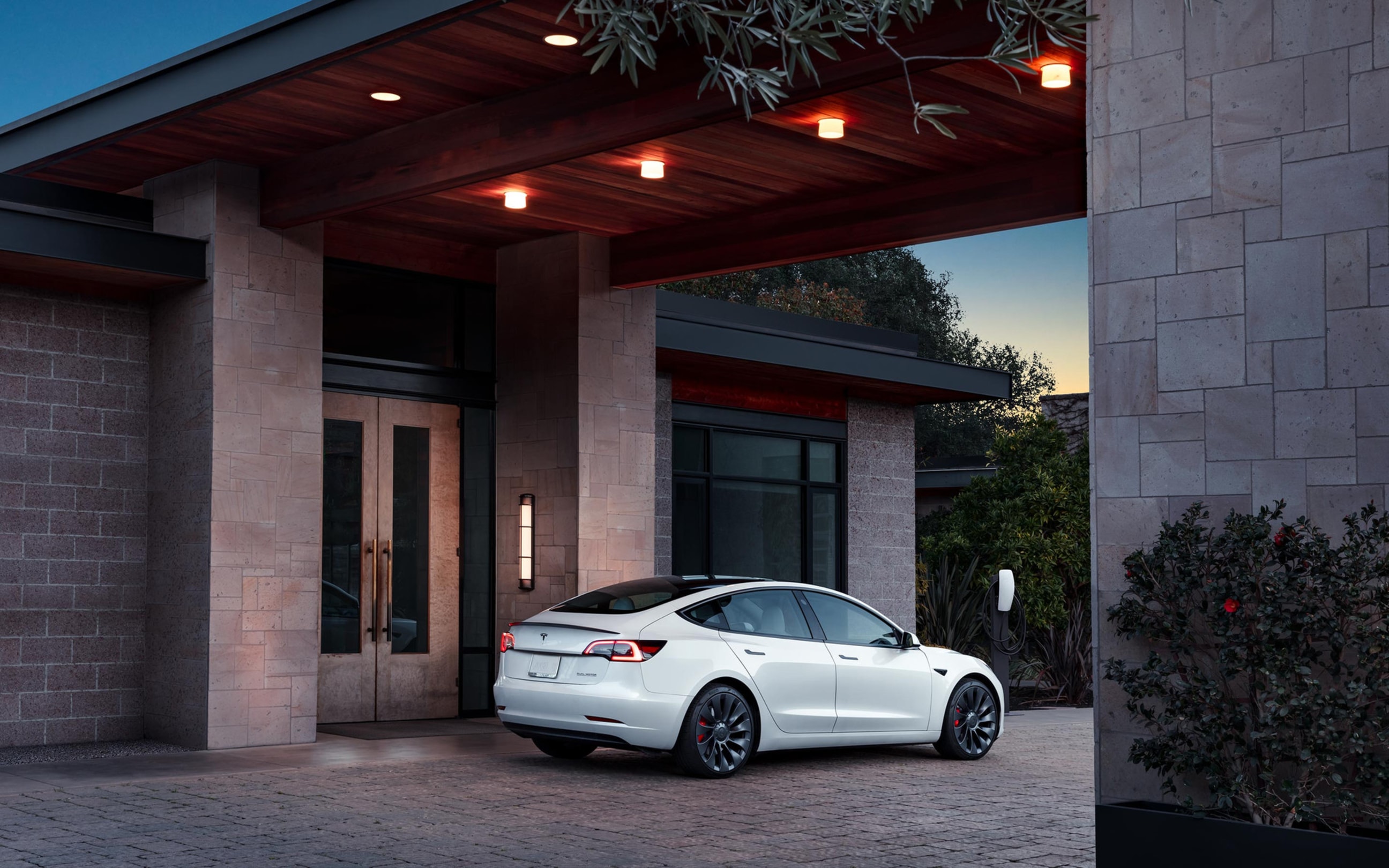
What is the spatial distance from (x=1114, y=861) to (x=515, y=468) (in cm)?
883

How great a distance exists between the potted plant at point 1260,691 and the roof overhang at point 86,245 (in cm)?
807

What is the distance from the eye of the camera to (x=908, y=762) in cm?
1099

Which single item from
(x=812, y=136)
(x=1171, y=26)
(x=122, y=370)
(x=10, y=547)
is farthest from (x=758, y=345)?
(x=1171, y=26)

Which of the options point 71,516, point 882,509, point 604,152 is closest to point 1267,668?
point 604,152

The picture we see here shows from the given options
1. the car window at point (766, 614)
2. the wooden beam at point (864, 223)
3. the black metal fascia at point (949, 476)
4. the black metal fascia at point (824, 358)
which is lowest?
the car window at point (766, 614)

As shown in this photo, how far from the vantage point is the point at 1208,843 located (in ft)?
17.9

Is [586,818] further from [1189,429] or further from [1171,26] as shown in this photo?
[1171,26]

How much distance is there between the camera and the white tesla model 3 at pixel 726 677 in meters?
9.47

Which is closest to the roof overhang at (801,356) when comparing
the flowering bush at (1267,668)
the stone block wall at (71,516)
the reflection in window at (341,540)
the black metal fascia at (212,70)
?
the reflection in window at (341,540)

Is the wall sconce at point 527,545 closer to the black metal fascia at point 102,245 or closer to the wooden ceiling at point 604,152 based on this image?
the wooden ceiling at point 604,152

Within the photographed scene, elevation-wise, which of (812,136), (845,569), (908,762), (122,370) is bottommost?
(908,762)

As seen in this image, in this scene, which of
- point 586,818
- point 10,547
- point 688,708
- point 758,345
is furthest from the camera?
point 758,345

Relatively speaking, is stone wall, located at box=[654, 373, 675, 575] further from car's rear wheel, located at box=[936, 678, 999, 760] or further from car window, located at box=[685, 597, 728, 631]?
car window, located at box=[685, 597, 728, 631]

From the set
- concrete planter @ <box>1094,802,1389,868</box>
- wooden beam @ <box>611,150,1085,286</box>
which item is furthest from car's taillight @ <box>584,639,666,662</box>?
wooden beam @ <box>611,150,1085,286</box>
